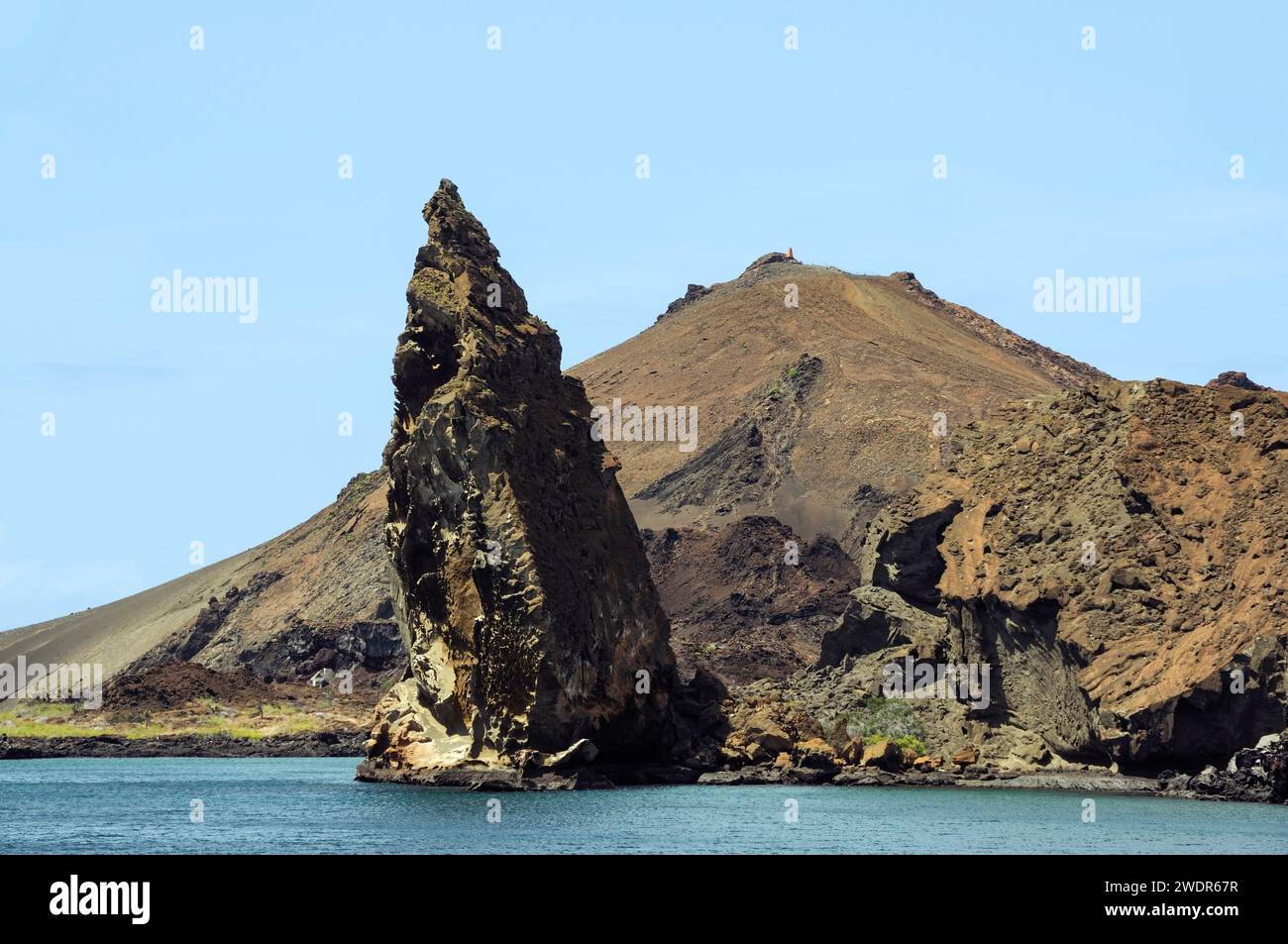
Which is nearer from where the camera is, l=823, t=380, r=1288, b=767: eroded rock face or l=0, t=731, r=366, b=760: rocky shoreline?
l=823, t=380, r=1288, b=767: eroded rock face

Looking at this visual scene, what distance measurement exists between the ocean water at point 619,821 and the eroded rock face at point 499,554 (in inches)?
186

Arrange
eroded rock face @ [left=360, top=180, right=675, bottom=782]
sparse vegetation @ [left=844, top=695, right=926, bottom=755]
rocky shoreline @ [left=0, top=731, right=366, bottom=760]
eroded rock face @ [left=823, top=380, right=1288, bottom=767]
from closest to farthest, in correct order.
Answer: eroded rock face @ [left=823, top=380, right=1288, bottom=767], eroded rock face @ [left=360, top=180, right=675, bottom=782], sparse vegetation @ [left=844, top=695, right=926, bottom=755], rocky shoreline @ [left=0, top=731, right=366, bottom=760]

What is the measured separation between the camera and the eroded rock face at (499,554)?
288ft

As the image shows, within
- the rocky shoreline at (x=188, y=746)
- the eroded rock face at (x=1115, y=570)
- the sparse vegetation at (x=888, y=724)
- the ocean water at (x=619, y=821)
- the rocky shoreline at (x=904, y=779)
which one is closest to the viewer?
the ocean water at (x=619, y=821)

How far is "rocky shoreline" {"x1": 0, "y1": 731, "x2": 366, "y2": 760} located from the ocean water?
47709mm

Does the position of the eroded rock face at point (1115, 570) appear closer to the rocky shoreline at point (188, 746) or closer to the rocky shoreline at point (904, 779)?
the rocky shoreline at point (904, 779)

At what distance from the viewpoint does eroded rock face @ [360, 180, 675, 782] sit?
87750 millimetres

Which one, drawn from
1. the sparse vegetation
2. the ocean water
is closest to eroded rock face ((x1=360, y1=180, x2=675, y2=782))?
the ocean water

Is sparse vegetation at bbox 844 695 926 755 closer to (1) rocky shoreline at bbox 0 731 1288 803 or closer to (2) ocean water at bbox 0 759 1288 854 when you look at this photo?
(1) rocky shoreline at bbox 0 731 1288 803

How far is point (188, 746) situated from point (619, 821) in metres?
86.7

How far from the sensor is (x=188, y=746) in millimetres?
146875

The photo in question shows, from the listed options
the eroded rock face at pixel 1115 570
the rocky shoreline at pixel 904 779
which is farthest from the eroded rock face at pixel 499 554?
the eroded rock face at pixel 1115 570
